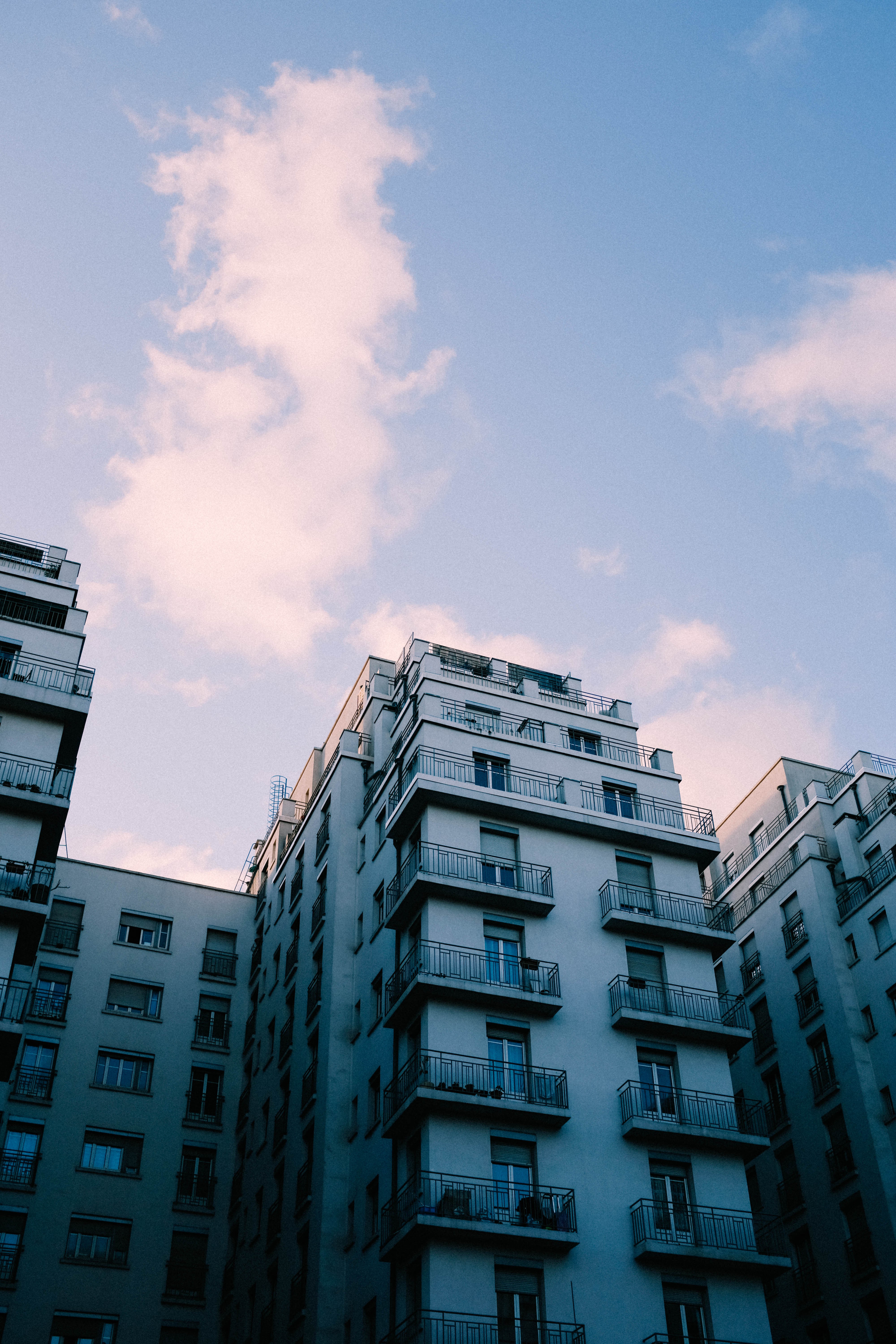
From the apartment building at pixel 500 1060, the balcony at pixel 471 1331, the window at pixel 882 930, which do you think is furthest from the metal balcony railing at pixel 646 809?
the balcony at pixel 471 1331

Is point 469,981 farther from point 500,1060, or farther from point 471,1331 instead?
point 471,1331

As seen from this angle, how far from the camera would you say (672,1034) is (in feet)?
115

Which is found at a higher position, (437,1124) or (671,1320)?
(437,1124)

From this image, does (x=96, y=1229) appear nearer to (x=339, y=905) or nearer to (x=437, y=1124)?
(x=339, y=905)

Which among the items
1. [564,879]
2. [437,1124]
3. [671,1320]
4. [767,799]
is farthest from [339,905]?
[767,799]

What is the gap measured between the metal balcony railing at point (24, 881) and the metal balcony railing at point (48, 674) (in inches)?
213

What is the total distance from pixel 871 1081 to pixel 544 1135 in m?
14.2

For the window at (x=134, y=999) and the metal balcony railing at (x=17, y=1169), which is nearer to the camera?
the metal balcony railing at (x=17, y=1169)

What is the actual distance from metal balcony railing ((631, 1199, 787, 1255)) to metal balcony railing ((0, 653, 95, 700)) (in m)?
20.3

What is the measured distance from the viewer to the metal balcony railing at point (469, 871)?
35312 millimetres

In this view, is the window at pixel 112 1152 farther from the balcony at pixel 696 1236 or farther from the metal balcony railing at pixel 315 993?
the balcony at pixel 696 1236

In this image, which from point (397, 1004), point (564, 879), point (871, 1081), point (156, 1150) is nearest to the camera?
point (397, 1004)

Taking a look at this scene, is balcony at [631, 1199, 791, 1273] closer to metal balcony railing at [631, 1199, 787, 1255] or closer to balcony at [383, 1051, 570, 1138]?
metal balcony railing at [631, 1199, 787, 1255]

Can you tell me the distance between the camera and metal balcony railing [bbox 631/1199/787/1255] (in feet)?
102
